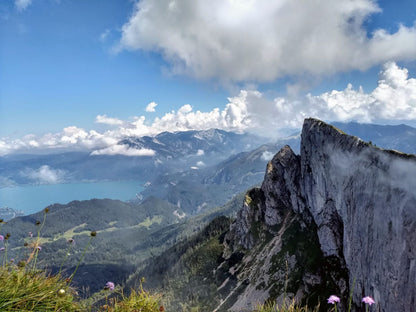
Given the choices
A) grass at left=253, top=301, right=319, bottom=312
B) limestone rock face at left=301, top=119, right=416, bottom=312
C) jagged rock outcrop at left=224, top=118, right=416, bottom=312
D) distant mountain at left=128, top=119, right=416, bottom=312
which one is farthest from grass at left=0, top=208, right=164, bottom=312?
limestone rock face at left=301, top=119, right=416, bottom=312

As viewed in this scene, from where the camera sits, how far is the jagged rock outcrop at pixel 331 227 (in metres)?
39.8

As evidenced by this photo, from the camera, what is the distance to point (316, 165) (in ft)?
280

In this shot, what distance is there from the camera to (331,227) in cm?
7694

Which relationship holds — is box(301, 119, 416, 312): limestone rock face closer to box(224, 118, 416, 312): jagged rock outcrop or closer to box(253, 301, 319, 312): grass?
box(224, 118, 416, 312): jagged rock outcrop

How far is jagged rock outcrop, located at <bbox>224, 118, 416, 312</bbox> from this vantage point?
3984 cm

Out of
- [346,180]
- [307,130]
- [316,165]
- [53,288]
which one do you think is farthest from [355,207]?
[53,288]

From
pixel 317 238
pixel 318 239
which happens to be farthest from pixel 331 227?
pixel 317 238

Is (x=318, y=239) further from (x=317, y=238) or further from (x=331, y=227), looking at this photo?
(x=331, y=227)

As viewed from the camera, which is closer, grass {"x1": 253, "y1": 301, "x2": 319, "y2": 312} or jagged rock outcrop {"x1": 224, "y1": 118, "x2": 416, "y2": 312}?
grass {"x1": 253, "y1": 301, "x2": 319, "y2": 312}

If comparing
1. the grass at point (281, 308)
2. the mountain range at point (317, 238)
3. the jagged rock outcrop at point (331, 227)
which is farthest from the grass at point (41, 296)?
the jagged rock outcrop at point (331, 227)

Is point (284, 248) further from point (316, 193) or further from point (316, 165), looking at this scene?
point (316, 165)

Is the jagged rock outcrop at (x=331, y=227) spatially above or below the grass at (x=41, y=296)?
below

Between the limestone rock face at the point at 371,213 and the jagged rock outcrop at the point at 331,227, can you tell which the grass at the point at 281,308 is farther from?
the limestone rock face at the point at 371,213

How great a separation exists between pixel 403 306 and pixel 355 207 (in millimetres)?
22442
